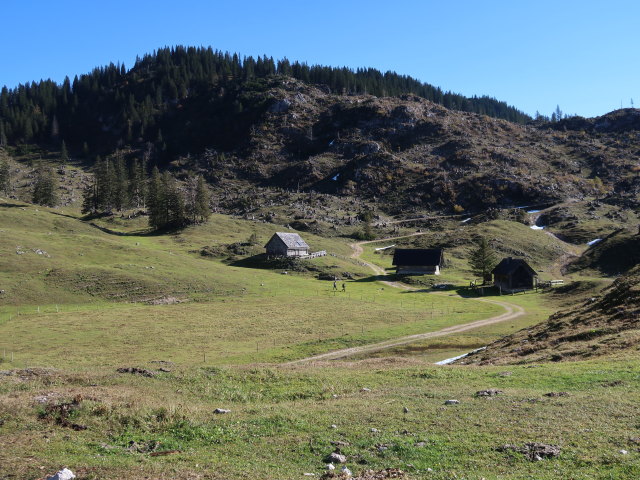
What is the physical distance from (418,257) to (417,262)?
4.26 ft

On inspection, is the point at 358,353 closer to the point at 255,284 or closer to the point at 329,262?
the point at 255,284

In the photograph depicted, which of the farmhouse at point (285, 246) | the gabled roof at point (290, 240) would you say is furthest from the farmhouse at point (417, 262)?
Result: the gabled roof at point (290, 240)

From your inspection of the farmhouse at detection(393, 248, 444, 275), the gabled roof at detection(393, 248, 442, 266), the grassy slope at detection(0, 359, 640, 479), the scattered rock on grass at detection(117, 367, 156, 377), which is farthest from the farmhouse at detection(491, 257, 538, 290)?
the scattered rock on grass at detection(117, 367, 156, 377)

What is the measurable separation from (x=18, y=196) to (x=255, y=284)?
12527cm

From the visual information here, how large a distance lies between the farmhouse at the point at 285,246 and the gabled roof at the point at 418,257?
926 inches

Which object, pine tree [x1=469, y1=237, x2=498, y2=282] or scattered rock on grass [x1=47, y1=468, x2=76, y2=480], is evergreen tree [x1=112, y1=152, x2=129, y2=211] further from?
scattered rock on grass [x1=47, y1=468, x2=76, y2=480]

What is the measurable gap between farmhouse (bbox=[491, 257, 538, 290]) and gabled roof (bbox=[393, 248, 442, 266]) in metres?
16.7

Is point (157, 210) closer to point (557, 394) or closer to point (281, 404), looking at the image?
point (281, 404)

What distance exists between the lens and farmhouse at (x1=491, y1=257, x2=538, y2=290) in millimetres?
94438

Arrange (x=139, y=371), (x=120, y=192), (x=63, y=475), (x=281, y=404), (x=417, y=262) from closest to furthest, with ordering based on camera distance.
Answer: (x=63, y=475), (x=281, y=404), (x=139, y=371), (x=417, y=262), (x=120, y=192)

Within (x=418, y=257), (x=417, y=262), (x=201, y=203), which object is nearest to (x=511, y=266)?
(x=417, y=262)

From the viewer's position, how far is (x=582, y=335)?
1372 inches

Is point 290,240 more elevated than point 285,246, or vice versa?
point 290,240

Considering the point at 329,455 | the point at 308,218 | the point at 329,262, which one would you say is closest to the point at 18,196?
the point at 308,218
